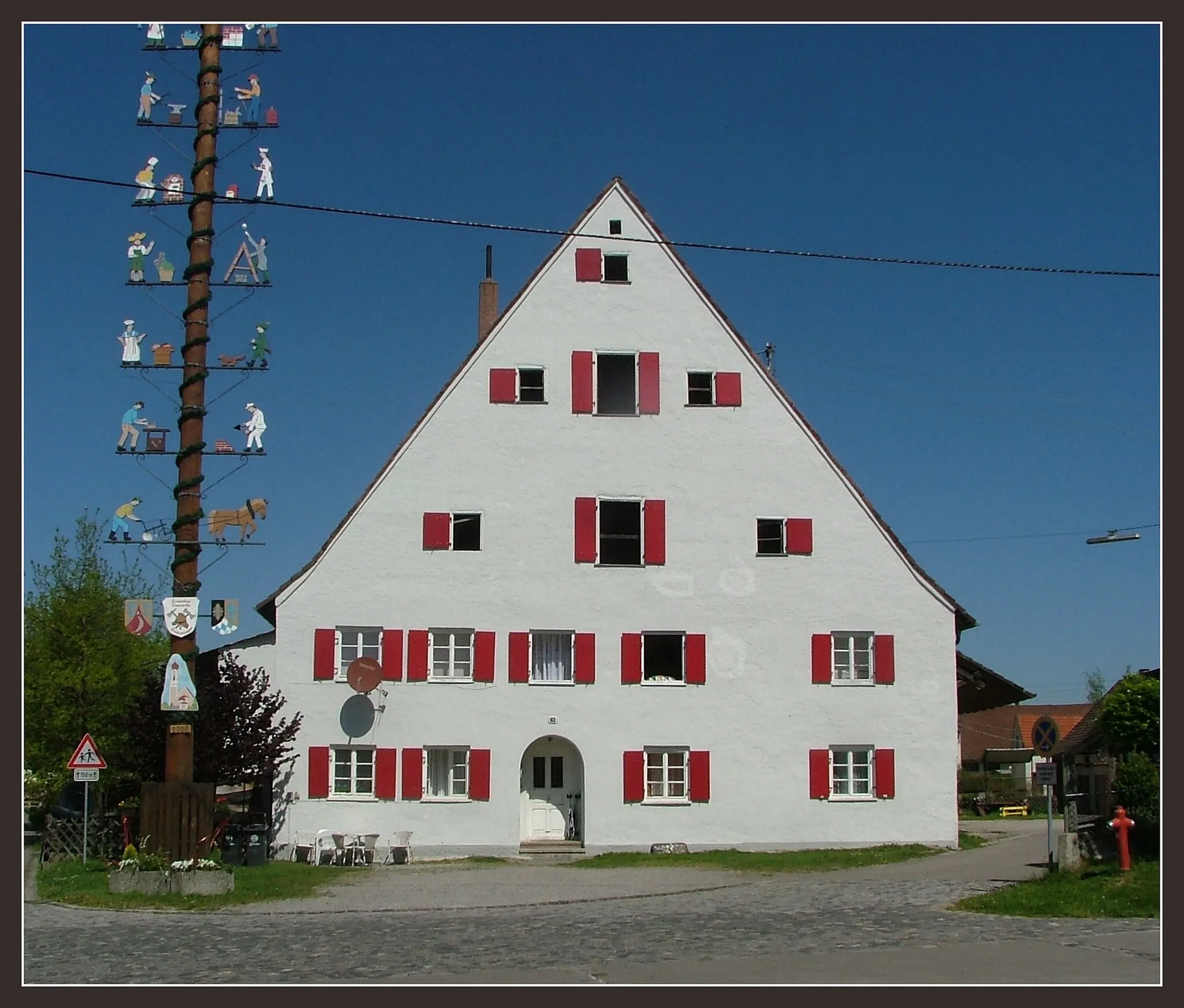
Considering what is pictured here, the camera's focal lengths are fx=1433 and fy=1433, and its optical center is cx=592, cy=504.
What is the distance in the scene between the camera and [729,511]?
3209 centimetres

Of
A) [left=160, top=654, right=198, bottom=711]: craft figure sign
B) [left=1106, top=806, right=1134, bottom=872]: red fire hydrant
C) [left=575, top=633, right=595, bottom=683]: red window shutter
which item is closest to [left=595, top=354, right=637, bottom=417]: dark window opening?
[left=575, top=633, right=595, bottom=683]: red window shutter

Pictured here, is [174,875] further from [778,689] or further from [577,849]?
[778,689]

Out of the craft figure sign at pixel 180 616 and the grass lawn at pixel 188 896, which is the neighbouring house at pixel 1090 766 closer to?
the grass lawn at pixel 188 896

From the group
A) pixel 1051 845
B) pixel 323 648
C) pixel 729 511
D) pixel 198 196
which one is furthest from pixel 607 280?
pixel 1051 845

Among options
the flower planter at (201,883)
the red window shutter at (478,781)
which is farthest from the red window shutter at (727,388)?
the flower planter at (201,883)

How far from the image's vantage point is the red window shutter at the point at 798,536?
31969 mm

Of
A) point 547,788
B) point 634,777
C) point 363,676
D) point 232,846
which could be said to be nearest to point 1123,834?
point 634,777

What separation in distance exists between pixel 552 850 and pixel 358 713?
5139mm

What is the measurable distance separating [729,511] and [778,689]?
409 cm

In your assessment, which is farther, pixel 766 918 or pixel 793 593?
pixel 793 593

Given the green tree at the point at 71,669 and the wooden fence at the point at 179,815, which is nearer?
the wooden fence at the point at 179,815

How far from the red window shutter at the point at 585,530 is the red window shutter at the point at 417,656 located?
12.5ft

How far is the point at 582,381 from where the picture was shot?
32.3m

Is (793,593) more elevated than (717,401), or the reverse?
(717,401)
